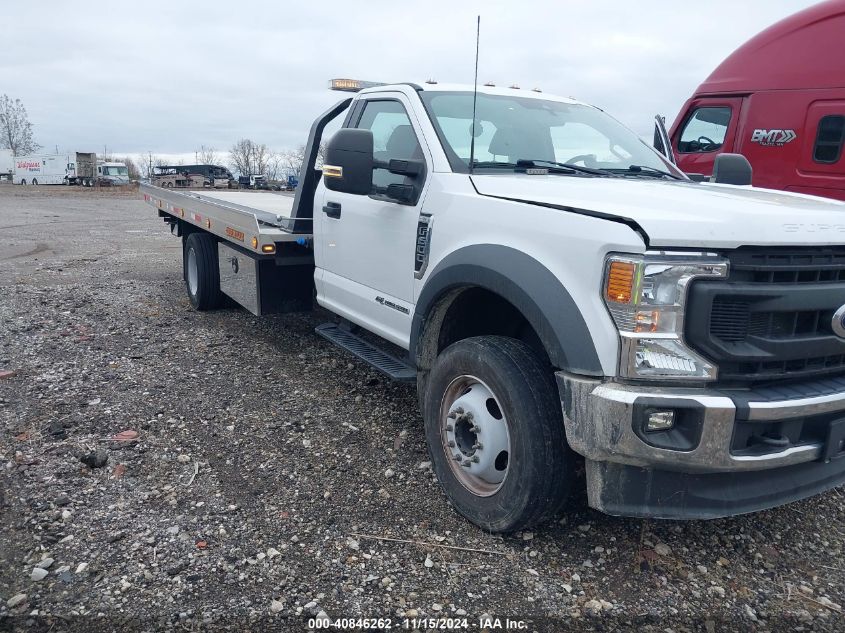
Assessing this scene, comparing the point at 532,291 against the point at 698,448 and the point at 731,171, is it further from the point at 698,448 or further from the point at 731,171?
the point at 731,171

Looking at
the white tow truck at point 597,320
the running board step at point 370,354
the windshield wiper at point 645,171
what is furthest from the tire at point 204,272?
the windshield wiper at point 645,171

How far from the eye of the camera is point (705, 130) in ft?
28.5

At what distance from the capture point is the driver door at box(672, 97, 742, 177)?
8.32 meters

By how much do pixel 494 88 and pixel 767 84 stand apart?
515 cm

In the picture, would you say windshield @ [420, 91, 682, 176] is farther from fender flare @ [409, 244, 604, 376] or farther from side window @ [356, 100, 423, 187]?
fender flare @ [409, 244, 604, 376]

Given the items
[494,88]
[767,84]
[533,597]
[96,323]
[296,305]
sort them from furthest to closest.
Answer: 1. [767,84]
2. [96,323]
3. [296,305]
4. [494,88]
5. [533,597]

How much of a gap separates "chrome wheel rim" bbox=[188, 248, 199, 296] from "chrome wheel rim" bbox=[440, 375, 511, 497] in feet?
15.3

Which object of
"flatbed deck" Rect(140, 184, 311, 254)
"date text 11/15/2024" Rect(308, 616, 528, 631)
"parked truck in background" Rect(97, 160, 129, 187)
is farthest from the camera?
"parked truck in background" Rect(97, 160, 129, 187)

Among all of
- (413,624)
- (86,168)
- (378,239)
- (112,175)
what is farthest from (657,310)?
(86,168)

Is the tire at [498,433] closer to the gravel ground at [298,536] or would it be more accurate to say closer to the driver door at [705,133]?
the gravel ground at [298,536]

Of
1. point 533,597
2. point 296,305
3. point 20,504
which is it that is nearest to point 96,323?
point 296,305

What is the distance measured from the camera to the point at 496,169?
370cm

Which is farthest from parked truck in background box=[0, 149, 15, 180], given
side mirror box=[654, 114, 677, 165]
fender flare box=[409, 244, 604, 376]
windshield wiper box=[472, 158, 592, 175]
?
fender flare box=[409, 244, 604, 376]

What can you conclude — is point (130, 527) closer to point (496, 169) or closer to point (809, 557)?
point (496, 169)
